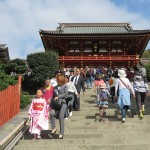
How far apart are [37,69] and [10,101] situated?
393 inches

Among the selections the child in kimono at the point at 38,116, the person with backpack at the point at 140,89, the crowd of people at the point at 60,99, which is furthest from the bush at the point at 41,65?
the child in kimono at the point at 38,116

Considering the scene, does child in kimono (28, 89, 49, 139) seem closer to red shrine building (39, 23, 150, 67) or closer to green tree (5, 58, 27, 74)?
green tree (5, 58, 27, 74)

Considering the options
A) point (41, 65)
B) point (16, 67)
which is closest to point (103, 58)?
point (16, 67)

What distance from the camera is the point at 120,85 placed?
11570 millimetres

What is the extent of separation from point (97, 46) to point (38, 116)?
29.4 m

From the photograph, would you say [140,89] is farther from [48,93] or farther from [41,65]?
[41,65]

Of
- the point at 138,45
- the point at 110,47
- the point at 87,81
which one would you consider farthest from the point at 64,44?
the point at 87,81

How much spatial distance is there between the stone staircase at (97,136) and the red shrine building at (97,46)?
24408mm

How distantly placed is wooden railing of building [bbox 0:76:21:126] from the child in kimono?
2.37 m

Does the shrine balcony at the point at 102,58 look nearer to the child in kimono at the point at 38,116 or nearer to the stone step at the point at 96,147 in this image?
the child in kimono at the point at 38,116

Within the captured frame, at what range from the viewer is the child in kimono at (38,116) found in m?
9.48

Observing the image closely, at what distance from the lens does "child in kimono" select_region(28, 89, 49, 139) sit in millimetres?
9484

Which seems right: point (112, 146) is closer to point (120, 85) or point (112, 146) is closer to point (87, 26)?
point (120, 85)

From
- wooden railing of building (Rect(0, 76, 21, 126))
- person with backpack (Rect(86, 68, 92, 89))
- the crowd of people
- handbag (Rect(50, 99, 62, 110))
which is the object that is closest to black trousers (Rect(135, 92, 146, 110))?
the crowd of people
